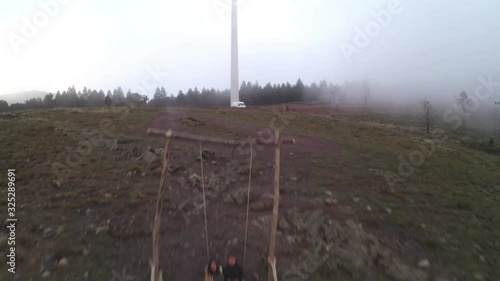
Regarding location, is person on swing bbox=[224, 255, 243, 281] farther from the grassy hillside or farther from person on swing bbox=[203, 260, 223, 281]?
the grassy hillside

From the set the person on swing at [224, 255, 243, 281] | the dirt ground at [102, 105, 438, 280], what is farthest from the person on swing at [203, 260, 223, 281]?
the dirt ground at [102, 105, 438, 280]

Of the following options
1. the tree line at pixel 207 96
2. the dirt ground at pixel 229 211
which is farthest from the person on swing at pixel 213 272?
the tree line at pixel 207 96

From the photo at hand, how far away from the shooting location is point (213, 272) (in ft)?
21.2

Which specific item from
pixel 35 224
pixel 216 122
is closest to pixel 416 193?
pixel 35 224

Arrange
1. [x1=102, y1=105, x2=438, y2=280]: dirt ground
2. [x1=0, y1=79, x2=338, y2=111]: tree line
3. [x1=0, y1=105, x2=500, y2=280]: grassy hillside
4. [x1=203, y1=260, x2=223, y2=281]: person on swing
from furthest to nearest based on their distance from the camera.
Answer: [x1=0, y1=79, x2=338, y2=111]: tree line
[x1=0, y1=105, x2=500, y2=280]: grassy hillside
[x1=102, y1=105, x2=438, y2=280]: dirt ground
[x1=203, y1=260, x2=223, y2=281]: person on swing

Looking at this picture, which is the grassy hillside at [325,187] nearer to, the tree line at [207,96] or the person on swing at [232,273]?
the person on swing at [232,273]

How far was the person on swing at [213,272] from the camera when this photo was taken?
6.40 metres

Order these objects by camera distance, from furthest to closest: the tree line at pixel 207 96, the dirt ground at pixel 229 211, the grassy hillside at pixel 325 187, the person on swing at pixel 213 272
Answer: the tree line at pixel 207 96 < the grassy hillside at pixel 325 187 < the dirt ground at pixel 229 211 < the person on swing at pixel 213 272

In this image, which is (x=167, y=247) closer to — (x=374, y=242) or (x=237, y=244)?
(x=237, y=244)

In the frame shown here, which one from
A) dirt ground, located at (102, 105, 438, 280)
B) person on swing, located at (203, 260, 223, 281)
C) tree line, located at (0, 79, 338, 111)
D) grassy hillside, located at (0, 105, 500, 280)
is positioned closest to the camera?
person on swing, located at (203, 260, 223, 281)

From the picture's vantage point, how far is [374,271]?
747cm

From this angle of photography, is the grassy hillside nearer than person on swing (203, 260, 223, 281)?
No

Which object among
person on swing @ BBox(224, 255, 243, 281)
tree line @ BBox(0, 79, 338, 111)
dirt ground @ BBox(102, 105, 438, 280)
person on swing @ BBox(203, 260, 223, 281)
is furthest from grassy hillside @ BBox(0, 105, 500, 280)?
tree line @ BBox(0, 79, 338, 111)

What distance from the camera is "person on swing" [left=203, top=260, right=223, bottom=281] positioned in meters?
6.40
